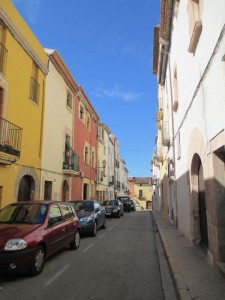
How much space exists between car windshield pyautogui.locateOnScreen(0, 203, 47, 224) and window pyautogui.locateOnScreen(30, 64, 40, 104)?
7374mm

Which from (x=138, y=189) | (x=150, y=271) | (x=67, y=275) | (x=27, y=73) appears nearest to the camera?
(x=67, y=275)

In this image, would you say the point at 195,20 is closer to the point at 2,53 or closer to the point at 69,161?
the point at 2,53

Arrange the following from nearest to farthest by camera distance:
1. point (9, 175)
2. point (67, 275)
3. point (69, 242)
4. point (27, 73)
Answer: point (67, 275)
point (69, 242)
point (9, 175)
point (27, 73)

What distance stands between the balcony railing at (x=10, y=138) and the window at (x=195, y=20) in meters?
6.89

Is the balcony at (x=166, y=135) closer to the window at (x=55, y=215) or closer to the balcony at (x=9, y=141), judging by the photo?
the balcony at (x=9, y=141)

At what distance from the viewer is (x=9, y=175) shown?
11.5 metres

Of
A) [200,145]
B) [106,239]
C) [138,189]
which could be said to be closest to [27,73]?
[106,239]

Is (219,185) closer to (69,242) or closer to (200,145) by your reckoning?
(200,145)

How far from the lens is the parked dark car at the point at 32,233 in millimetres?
5914

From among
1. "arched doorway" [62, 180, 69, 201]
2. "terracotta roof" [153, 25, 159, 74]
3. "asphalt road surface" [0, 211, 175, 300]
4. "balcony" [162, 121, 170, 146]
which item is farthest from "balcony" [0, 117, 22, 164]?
"terracotta roof" [153, 25, 159, 74]

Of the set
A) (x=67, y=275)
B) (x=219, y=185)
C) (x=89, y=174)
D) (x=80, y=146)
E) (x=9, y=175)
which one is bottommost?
(x=67, y=275)

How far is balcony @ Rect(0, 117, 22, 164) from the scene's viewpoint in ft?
34.3

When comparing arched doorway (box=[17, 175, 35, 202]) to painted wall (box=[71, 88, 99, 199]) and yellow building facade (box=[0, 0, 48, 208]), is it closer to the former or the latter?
yellow building facade (box=[0, 0, 48, 208])

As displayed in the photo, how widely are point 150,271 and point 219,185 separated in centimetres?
257
